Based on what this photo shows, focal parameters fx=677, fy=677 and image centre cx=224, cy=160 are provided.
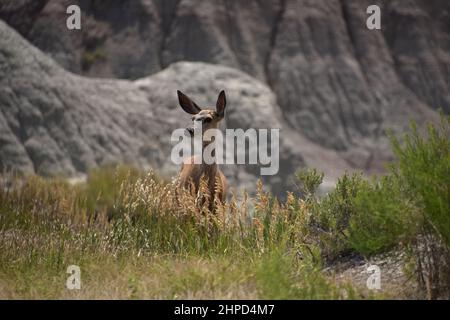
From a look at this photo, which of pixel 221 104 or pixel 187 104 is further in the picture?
pixel 187 104

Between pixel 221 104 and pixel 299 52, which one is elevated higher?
pixel 299 52

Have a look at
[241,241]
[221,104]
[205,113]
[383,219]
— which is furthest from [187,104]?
[383,219]

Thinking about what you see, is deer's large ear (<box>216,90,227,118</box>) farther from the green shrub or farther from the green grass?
the green shrub

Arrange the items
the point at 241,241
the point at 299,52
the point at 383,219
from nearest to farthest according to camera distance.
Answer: the point at 383,219, the point at 241,241, the point at 299,52

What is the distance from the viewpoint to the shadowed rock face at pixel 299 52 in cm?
2653

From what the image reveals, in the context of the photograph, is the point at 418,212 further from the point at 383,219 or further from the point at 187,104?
the point at 187,104

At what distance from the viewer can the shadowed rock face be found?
26531mm

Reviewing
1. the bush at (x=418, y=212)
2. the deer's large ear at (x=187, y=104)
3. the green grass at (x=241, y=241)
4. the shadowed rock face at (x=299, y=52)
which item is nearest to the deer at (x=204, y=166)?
the deer's large ear at (x=187, y=104)

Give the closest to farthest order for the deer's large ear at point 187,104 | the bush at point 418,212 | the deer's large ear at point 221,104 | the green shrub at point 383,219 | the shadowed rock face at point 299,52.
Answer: the bush at point 418,212
the green shrub at point 383,219
the deer's large ear at point 221,104
the deer's large ear at point 187,104
the shadowed rock face at point 299,52

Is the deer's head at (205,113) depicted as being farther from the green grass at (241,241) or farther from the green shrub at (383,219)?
the green shrub at (383,219)

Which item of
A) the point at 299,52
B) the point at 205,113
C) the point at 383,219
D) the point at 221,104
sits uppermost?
the point at 299,52

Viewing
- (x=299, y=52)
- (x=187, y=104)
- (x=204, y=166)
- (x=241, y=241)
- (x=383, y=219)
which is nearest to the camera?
(x=383, y=219)

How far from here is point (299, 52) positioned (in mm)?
27859
